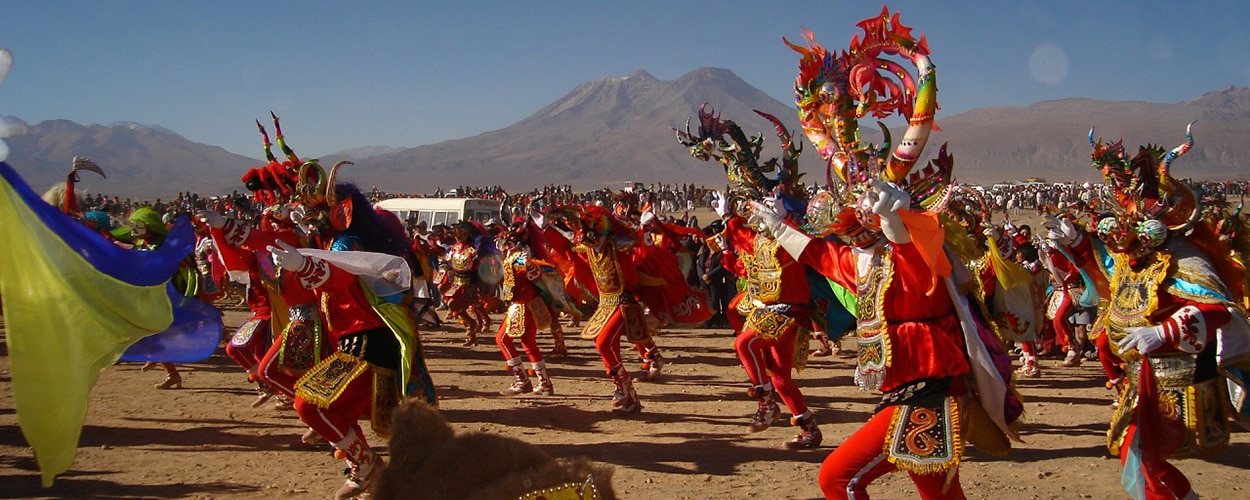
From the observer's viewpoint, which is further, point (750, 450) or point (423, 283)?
point (750, 450)

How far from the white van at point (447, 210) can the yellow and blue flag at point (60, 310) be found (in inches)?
1126

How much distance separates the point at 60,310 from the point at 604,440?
19.2ft

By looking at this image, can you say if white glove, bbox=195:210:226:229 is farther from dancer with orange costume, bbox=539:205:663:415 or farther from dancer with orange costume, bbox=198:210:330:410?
dancer with orange costume, bbox=539:205:663:415

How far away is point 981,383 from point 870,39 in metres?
2.38

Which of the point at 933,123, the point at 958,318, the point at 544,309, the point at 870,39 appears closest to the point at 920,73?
the point at 933,123

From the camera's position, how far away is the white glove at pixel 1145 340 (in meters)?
4.52

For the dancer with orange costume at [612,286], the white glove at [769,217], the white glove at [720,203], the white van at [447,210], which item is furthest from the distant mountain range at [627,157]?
the white glove at [769,217]

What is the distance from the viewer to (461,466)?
7.07 feet

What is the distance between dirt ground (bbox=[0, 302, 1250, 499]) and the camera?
6473mm

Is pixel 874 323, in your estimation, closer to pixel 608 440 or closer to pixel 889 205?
pixel 889 205

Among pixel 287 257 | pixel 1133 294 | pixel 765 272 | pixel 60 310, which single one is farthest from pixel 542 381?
pixel 60 310

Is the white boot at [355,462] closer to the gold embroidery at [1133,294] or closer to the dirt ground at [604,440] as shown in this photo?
the dirt ground at [604,440]

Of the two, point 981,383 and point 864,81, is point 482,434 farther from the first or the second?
point 864,81

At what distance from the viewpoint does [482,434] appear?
2266mm
